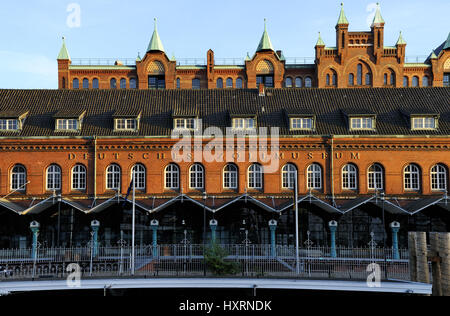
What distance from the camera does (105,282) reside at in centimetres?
2230

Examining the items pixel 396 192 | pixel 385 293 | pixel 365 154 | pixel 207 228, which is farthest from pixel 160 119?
pixel 385 293

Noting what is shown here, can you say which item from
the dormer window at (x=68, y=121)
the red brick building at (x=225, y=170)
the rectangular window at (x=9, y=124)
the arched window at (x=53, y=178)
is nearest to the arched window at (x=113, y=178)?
the red brick building at (x=225, y=170)

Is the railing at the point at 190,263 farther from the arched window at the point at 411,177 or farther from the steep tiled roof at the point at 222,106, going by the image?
the steep tiled roof at the point at 222,106

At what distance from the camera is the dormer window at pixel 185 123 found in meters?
40.1

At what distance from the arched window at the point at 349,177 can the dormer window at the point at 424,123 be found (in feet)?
18.4

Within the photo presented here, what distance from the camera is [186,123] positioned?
40312mm

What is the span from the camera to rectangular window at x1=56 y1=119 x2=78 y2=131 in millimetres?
39844

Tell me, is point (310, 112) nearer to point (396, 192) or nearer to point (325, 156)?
point (325, 156)

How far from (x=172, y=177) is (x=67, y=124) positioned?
8.89m

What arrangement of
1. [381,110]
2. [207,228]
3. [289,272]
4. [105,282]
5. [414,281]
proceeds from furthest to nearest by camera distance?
[381,110], [207,228], [289,272], [105,282], [414,281]

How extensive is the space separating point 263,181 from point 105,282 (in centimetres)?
1898

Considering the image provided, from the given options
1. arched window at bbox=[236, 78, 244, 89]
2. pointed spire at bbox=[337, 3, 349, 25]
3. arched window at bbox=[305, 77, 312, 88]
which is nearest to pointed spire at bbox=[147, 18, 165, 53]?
arched window at bbox=[236, 78, 244, 89]

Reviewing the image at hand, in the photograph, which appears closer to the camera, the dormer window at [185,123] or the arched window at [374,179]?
the arched window at [374,179]

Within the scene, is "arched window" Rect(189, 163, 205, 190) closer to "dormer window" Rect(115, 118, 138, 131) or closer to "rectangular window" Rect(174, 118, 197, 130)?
"rectangular window" Rect(174, 118, 197, 130)
